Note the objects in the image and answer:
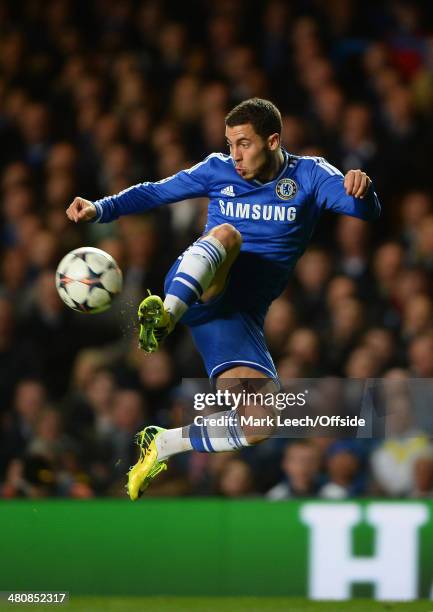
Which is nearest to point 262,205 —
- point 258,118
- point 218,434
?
point 258,118

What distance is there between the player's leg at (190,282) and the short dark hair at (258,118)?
1.51ft

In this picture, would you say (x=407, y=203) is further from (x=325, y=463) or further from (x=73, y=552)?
(x=73, y=552)

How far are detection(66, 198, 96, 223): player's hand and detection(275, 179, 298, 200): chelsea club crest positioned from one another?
33.8 inches

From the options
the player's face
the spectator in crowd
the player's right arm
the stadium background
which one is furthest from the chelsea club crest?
the spectator in crowd

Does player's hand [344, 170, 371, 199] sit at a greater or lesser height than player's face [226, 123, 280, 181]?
lesser

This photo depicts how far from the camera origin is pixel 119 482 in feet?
26.2

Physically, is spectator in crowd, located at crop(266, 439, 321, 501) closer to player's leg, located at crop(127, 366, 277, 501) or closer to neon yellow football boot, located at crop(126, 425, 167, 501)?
player's leg, located at crop(127, 366, 277, 501)

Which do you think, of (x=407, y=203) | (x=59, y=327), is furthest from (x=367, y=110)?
(x=59, y=327)

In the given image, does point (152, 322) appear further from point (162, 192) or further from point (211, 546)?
point (211, 546)

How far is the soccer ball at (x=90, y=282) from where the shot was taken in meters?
5.98

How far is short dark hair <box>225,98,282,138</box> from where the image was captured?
6047 mm

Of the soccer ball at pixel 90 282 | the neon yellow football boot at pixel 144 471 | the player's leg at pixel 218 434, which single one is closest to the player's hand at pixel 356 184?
the player's leg at pixel 218 434

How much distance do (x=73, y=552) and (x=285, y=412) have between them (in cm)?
191

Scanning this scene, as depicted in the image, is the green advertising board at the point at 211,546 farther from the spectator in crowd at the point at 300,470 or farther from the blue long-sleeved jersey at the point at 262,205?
the blue long-sleeved jersey at the point at 262,205
